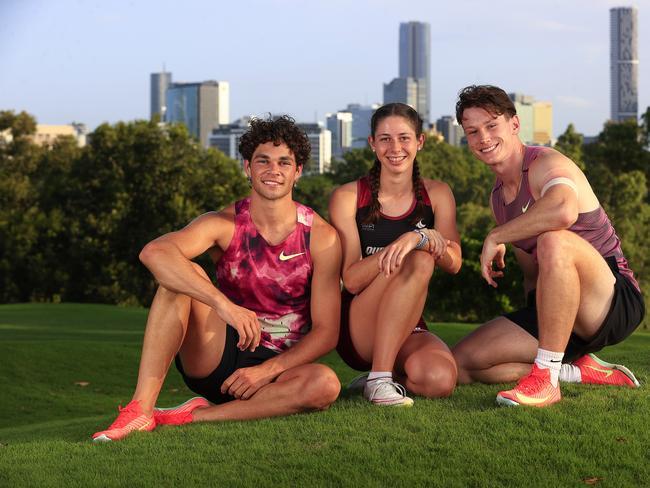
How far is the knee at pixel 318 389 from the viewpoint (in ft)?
18.4

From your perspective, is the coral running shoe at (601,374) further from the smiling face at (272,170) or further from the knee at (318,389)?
the smiling face at (272,170)

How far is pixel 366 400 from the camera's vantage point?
19.5 ft

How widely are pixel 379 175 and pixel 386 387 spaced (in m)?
1.27

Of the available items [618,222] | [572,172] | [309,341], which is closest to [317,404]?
[309,341]

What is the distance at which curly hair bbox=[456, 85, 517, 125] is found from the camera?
585cm

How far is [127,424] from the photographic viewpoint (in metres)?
5.47

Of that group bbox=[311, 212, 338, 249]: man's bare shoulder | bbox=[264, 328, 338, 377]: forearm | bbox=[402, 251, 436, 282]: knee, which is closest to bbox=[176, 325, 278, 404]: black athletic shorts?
bbox=[264, 328, 338, 377]: forearm

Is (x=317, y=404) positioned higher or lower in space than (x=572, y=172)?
lower

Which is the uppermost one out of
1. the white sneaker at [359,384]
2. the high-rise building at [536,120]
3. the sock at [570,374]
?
the high-rise building at [536,120]

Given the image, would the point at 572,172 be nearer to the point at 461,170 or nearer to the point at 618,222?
the point at 618,222

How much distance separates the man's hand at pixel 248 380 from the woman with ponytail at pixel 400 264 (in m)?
0.59

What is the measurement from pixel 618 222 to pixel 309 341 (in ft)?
99.0

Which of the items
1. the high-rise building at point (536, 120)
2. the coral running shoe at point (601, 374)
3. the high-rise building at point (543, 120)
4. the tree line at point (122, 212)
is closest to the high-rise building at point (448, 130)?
the high-rise building at point (536, 120)

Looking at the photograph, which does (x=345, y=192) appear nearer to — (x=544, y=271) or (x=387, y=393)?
(x=387, y=393)
